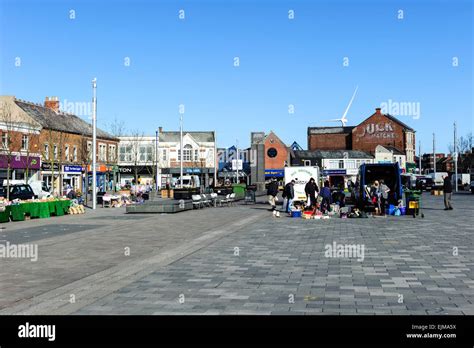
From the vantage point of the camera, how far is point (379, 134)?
360 ft

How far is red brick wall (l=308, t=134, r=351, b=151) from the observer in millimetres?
114500

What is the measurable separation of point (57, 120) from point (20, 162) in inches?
436

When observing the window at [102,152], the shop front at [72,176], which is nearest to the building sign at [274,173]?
the window at [102,152]

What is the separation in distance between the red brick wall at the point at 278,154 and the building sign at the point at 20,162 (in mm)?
54412

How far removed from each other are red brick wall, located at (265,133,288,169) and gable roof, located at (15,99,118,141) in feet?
130

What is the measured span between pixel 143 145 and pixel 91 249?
72.0m

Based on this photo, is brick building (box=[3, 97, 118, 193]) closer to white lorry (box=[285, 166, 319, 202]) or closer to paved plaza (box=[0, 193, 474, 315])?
white lorry (box=[285, 166, 319, 202])

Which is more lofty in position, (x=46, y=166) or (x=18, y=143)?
(x=18, y=143)

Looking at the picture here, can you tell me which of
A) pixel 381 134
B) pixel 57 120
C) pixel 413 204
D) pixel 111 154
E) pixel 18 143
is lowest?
pixel 413 204

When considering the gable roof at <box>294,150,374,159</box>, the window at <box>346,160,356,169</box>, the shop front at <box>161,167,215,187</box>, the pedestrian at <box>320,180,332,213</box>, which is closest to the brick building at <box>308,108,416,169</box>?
the gable roof at <box>294,150,374,159</box>

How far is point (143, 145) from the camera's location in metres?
85.4

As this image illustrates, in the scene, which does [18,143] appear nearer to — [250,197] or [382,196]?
[250,197]

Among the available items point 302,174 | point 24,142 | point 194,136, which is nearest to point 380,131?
point 194,136
